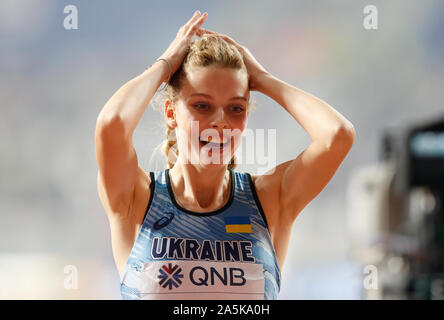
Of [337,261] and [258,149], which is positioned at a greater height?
[258,149]

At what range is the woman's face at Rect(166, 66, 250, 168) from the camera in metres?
0.89

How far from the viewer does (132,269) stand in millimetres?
848

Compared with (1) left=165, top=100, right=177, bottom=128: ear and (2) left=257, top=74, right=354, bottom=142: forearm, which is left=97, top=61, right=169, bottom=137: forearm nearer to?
(1) left=165, top=100, right=177, bottom=128: ear

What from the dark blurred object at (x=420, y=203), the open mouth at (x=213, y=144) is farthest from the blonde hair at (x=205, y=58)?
the dark blurred object at (x=420, y=203)

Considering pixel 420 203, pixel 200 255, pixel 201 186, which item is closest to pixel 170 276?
pixel 200 255

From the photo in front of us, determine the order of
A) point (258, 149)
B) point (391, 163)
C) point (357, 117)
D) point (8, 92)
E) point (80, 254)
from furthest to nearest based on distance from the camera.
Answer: point (391, 163), point (357, 117), point (8, 92), point (80, 254), point (258, 149)

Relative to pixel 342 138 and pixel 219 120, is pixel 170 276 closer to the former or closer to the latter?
pixel 219 120

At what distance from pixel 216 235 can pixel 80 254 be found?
2.18ft

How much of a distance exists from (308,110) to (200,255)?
1.11 ft

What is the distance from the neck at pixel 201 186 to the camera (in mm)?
939

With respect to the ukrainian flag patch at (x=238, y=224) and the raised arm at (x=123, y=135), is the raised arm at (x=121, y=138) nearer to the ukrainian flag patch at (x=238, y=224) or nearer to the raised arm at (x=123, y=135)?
the raised arm at (x=123, y=135)

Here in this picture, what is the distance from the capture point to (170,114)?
3.18 ft
